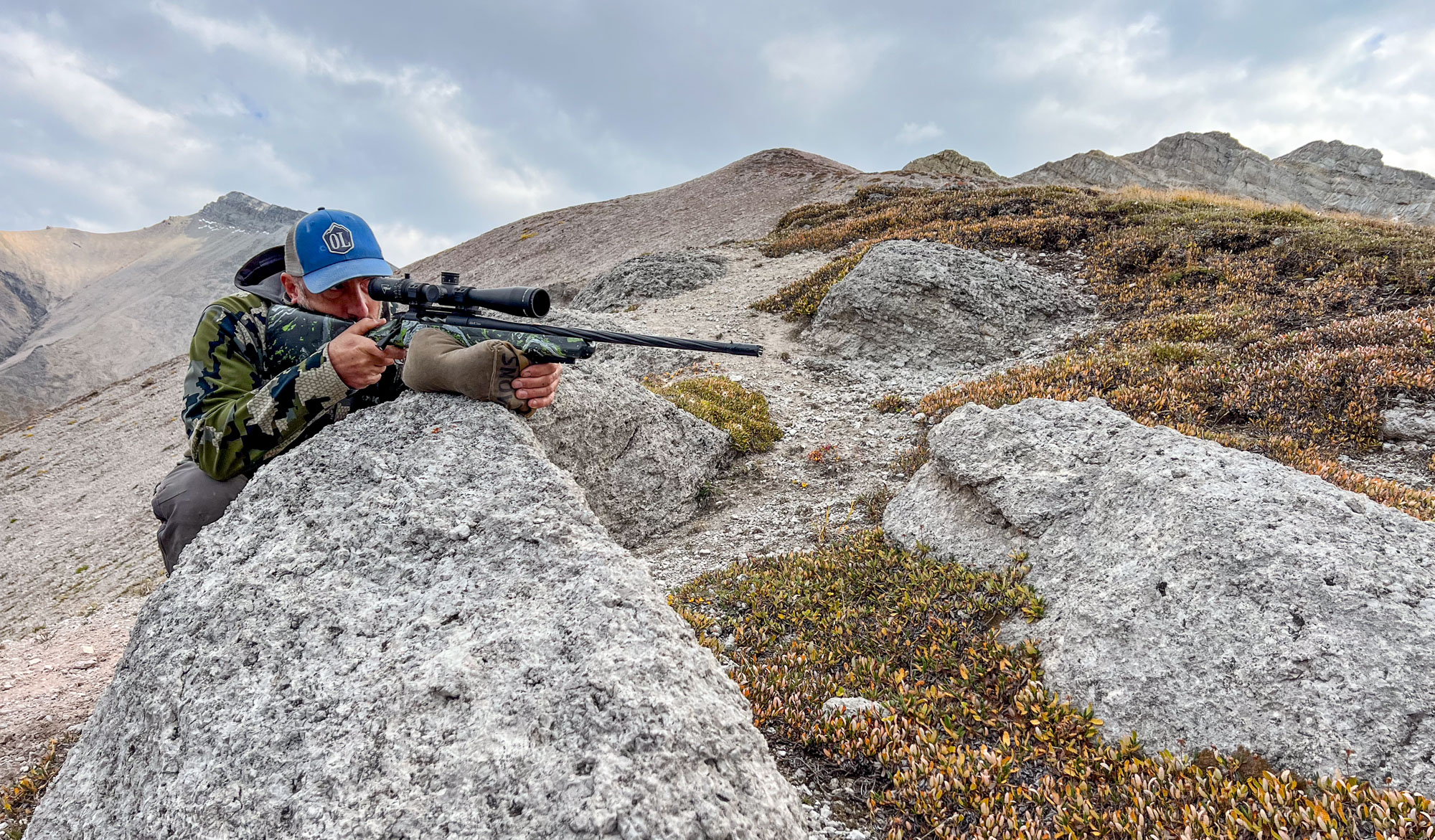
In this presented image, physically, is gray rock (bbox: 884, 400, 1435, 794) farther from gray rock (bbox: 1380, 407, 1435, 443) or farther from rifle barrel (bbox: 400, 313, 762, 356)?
gray rock (bbox: 1380, 407, 1435, 443)

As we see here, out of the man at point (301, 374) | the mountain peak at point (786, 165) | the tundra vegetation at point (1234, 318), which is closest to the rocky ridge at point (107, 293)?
the mountain peak at point (786, 165)

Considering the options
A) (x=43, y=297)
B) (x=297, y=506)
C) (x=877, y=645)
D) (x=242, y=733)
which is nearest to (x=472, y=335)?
(x=297, y=506)

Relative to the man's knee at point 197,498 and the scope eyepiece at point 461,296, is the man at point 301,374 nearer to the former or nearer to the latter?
the man's knee at point 197,498

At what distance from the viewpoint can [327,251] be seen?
14.7 ft

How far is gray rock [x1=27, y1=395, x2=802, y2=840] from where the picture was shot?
8.46 ft

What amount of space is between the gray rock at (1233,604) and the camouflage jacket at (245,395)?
Answer: 6.00 metres

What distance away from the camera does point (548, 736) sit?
272cm

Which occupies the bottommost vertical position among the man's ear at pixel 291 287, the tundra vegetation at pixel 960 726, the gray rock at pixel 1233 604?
the tundra vegetation at pixel 960 726

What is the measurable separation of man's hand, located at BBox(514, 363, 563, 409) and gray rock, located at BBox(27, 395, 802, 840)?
895mm

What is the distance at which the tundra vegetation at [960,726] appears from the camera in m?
3.50

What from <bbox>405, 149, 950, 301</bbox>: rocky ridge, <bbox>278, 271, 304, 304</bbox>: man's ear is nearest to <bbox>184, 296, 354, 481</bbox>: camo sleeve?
<bbox>278, 271, 304, 304</bbox>: man's ear

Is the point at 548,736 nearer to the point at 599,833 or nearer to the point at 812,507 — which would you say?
the point at 599,833

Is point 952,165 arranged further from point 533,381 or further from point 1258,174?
point 533,381

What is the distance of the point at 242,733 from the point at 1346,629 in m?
6.61
